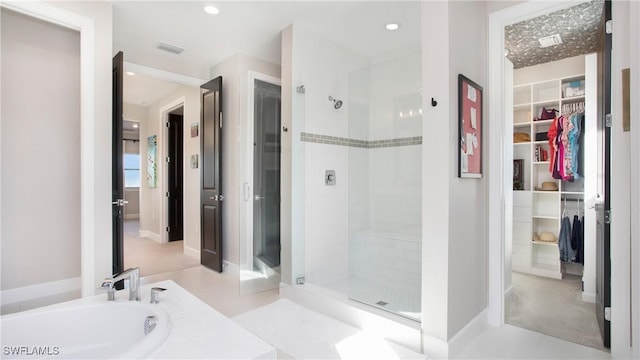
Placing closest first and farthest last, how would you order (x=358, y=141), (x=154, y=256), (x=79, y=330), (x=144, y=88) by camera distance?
(x=79, y=330) < (x=358, y=141) < (x=154, y=256) < (x=144, y=88)

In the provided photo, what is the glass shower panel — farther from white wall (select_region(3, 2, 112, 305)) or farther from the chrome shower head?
white wall (select_region(3, 2, 112, 305))

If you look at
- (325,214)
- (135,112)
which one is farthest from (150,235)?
(325,214)

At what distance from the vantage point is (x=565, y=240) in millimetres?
3600

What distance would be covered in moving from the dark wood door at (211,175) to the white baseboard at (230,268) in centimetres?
7

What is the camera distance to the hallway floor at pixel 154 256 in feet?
13.3

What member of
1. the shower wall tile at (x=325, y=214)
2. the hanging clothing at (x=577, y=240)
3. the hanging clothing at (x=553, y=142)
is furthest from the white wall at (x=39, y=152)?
the hanging clothing at (x=577, y=240)

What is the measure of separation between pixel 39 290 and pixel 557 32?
530cm

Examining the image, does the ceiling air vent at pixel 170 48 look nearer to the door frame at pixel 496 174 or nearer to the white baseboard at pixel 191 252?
the white baseboard at pixel 191 252

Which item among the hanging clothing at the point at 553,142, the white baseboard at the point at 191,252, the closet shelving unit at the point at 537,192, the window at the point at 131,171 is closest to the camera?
the hanging clothing at the point at 553,142

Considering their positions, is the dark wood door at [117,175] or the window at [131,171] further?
the window at [131,171]

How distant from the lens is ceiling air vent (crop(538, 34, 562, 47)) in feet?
10.4

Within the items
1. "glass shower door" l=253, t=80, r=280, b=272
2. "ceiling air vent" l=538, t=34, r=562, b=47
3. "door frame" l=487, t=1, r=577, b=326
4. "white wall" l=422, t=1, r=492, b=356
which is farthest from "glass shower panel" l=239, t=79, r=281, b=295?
"ceiling air vent" l=538, t=34, r=562, b=47

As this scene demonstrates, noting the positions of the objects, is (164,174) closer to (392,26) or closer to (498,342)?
(392,26)

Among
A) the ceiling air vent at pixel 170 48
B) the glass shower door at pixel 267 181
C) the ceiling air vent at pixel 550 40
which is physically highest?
the ceiling air vent at pixel 170 48
